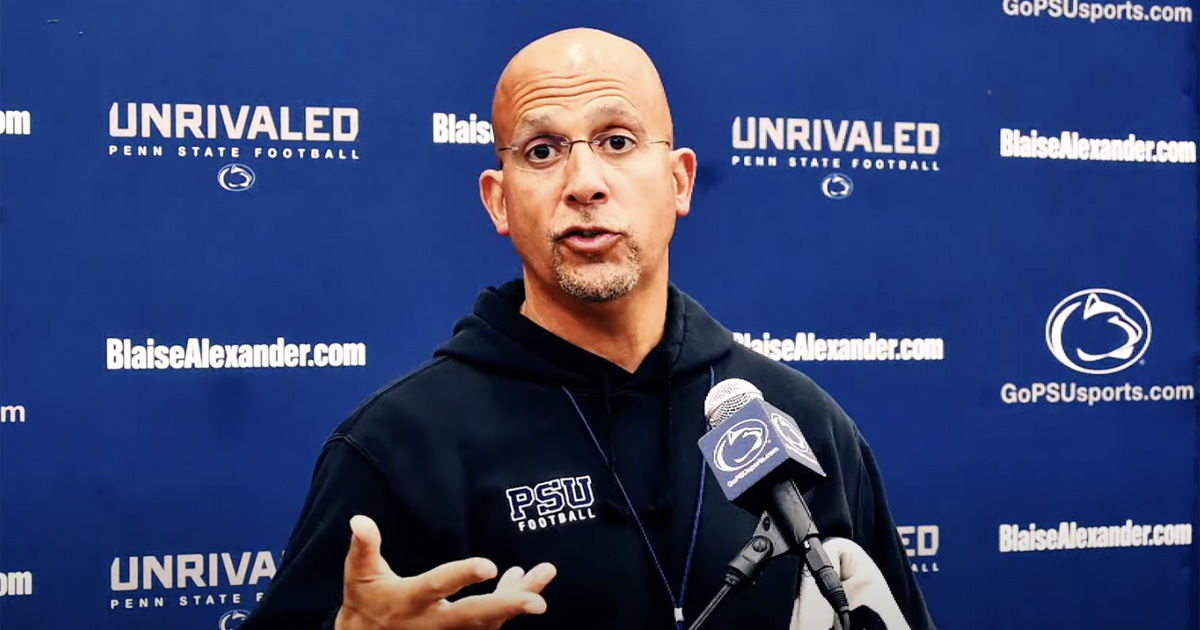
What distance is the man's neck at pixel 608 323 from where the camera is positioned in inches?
63.7

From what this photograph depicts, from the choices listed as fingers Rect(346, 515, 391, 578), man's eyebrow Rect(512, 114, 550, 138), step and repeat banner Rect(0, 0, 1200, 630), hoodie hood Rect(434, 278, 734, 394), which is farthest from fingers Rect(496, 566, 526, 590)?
step and repeat banner Rect(0, 0, 1200, 630)

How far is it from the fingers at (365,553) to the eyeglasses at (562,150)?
61 cm

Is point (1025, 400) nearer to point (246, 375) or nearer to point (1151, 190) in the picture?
point (1151, 190)

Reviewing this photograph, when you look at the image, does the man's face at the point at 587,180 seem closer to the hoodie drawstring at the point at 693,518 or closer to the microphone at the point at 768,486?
the hoodie drawstring at the point at 693,518

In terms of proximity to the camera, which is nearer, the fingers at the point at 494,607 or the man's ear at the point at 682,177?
the fingers at the point at 494,607

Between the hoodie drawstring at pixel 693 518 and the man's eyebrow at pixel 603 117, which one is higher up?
the man's eyebrow at pixel 603 117

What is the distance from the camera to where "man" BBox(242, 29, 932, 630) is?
1438 millimetres

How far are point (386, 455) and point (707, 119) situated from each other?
4.22ft

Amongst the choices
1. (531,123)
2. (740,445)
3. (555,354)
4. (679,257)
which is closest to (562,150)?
(531,123)

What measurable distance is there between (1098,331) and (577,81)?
5.41ft

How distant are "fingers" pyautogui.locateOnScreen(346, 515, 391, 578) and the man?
0.57 ft

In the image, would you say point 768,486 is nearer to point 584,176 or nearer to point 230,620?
point 584,176

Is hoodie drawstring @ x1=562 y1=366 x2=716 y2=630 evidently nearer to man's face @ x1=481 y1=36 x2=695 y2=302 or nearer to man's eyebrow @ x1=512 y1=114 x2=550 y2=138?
man's face @ x1=481 y1=36 x2=695 y2=302

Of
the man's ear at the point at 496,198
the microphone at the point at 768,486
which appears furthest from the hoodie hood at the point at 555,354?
→ the microphone at the point at 768,486
